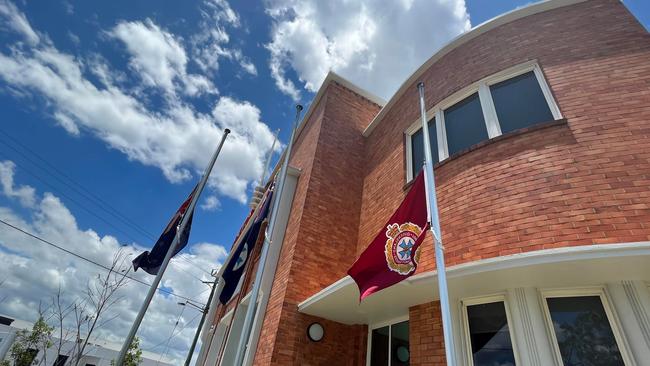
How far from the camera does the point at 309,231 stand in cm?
759

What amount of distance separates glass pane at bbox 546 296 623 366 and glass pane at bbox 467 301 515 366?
21.4 inches

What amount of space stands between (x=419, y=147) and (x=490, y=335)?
14.2 ft

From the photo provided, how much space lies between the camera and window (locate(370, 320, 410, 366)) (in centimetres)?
569

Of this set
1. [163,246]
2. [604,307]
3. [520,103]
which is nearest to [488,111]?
[520,103]

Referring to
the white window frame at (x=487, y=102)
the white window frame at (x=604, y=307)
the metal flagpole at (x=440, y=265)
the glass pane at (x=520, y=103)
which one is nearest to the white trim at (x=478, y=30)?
the white window frame at (x=487, y=102)

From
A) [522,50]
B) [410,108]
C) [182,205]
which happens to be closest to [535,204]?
[522,50]

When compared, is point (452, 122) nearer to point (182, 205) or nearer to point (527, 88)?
point (527, 88)

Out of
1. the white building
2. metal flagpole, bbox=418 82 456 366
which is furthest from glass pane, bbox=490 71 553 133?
the white building

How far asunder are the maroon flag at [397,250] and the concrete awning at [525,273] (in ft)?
3.10

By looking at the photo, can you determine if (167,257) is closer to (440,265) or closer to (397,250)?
(397,250)

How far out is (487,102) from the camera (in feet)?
19.4

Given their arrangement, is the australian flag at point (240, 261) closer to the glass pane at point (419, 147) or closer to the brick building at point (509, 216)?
the brick building at point (509, 216)

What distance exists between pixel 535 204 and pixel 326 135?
627 centimetres

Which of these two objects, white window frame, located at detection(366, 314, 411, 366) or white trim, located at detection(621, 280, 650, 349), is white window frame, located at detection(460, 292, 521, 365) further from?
white window frame, located at detection(366, 314, 411, 366)
